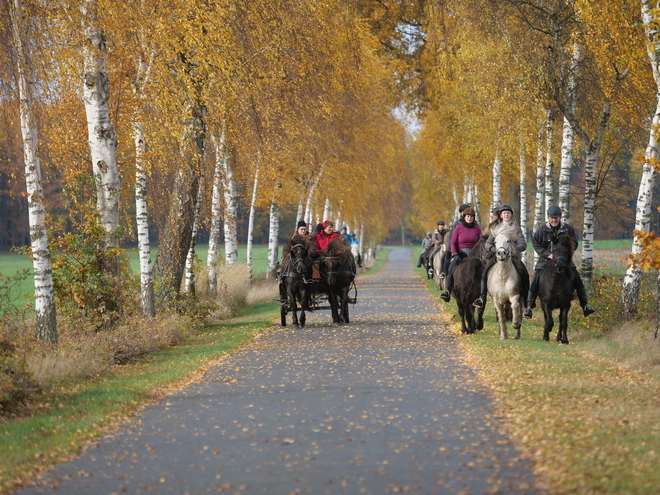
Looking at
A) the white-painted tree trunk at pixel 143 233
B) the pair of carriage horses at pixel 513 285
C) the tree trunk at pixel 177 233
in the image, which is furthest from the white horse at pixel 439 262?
the white-painted tree trunk at pixel 143 233

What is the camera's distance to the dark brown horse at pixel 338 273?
19.7m

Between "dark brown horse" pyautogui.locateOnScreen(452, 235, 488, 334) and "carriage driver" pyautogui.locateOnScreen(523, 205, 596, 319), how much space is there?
1.37 meters

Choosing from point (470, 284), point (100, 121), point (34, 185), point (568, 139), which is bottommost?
point (470, 284)

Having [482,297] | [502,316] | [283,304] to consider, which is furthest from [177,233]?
[502,316]

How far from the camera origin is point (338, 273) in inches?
778

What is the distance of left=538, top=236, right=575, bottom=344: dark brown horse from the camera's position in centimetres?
1566

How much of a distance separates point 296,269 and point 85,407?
9.47 m

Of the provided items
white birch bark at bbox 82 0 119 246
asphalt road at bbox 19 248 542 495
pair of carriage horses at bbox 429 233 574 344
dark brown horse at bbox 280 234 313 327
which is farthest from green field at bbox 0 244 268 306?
pair of carriage horses at bbox 429 233 574 344

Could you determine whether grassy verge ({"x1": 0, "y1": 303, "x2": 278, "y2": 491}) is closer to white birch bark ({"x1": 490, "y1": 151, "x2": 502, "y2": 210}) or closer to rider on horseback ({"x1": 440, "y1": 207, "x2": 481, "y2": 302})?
rider on horseback ({"x1": 440, "y1": 207, "x2": 481, "y2": 302})

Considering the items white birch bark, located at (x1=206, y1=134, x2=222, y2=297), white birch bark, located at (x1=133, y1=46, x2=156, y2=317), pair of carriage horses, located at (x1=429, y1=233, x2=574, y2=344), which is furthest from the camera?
white birch bark, located at (x1=206, y1=134, x2=222, y2=297)

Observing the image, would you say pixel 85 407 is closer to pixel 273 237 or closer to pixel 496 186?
pixel 273 237

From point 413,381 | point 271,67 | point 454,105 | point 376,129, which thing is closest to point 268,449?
point 413,381

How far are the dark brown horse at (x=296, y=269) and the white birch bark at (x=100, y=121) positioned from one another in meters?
4.19

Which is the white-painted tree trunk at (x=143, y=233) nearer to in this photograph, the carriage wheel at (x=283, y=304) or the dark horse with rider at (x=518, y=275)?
the carriage wheel at (x=283, y=304)
